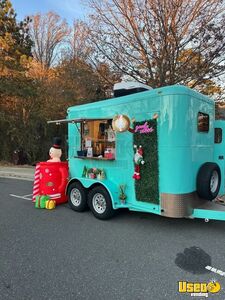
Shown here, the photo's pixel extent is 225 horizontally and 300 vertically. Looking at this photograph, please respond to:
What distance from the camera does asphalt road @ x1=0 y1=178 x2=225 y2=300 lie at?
305cm

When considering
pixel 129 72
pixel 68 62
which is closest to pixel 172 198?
pixel 129 72

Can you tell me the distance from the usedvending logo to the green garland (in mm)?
1718

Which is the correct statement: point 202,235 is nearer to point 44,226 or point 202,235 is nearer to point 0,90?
point 44,226

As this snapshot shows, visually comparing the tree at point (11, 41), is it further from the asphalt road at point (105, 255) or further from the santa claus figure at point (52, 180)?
the asphalt road at point (105, 255)

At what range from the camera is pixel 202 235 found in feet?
15.3

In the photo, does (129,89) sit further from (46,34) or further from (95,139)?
(46,34)

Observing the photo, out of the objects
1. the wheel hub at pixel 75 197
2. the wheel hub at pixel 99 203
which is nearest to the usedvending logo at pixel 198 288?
the wheel hub at pixel 99 203

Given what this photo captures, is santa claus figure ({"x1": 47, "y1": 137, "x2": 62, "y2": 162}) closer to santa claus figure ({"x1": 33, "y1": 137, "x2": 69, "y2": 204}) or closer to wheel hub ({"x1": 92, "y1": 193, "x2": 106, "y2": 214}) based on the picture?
santa claus figure ({"x1": 33, "y1": 137, "x2": 69, "y2": 204})

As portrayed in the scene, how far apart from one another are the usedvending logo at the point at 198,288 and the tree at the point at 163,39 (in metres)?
9.59

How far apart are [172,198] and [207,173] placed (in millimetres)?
853

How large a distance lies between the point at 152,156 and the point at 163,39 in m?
7.96

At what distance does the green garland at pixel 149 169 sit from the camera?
15.6 feet

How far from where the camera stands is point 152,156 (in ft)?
15.8

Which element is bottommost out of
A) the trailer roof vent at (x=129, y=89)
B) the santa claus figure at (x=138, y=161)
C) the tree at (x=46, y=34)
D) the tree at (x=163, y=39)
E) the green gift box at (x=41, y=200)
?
the green gift box at (x=41, y=200)
